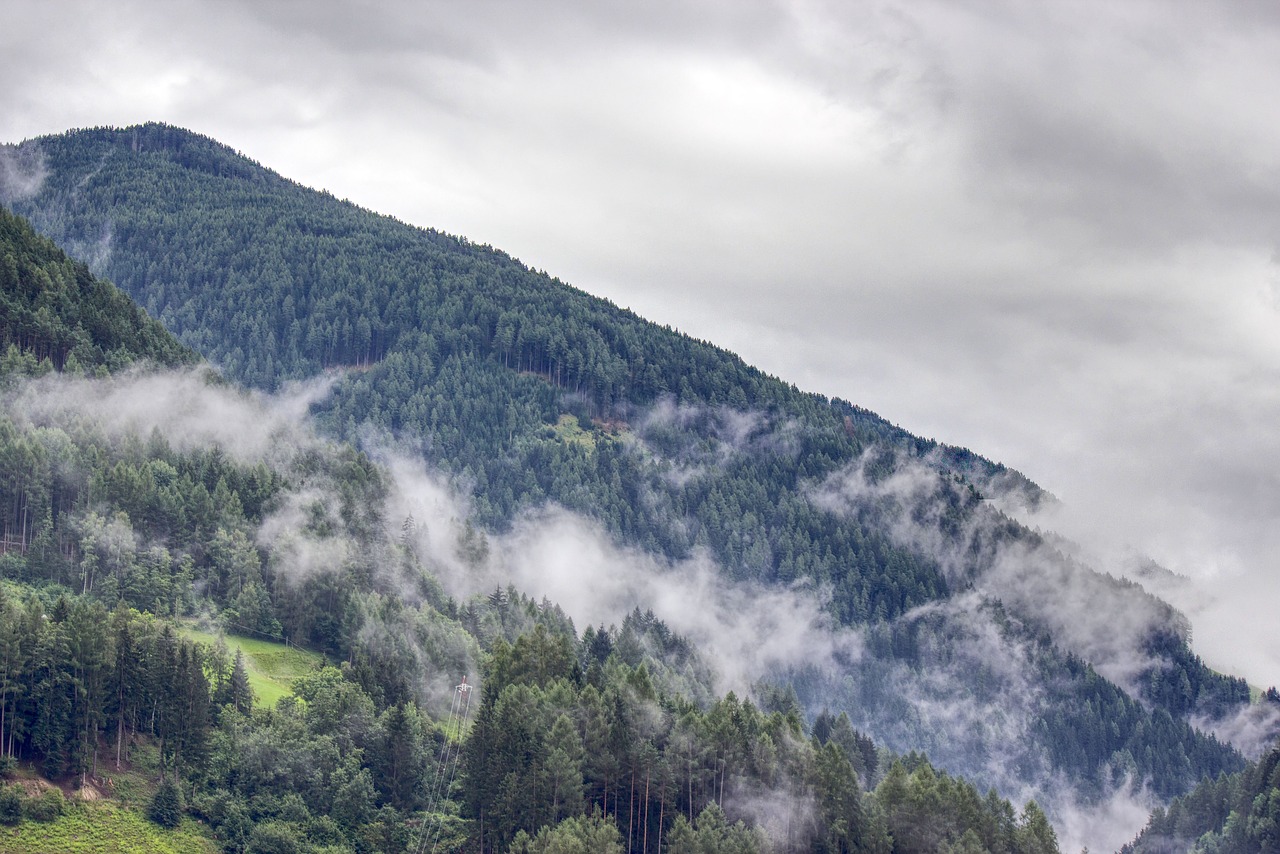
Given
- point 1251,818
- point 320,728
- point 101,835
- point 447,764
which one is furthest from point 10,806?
point 1251,818

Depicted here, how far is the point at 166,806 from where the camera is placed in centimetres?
11906

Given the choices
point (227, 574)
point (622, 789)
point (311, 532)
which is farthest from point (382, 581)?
point (622, 789)

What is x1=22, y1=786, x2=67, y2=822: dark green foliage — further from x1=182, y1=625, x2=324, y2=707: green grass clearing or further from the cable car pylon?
the cable car pylon

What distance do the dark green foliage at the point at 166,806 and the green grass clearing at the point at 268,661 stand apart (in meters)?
19.3

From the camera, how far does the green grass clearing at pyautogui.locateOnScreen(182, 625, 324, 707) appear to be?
472ft

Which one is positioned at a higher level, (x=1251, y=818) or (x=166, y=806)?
(x=1251, y=818)

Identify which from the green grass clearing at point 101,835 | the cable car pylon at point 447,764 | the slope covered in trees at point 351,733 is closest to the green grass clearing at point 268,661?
the slope covered in trees at point 351,733

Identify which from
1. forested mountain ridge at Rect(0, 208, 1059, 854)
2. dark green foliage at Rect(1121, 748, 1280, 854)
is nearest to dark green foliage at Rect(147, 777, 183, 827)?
forested mountain ridge at Rect(0, 208, 1059, 854)

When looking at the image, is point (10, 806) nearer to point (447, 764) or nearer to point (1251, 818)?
point (447, 764)

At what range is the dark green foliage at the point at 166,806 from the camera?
11831cm

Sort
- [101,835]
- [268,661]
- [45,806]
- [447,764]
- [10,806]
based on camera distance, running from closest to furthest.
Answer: [10,806]
[45,806]
[101,835]
[447,764]
[268,661]

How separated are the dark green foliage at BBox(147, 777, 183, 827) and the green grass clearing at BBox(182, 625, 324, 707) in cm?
1926

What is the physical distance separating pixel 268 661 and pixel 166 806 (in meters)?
33.4

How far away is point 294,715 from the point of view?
132875 mm
